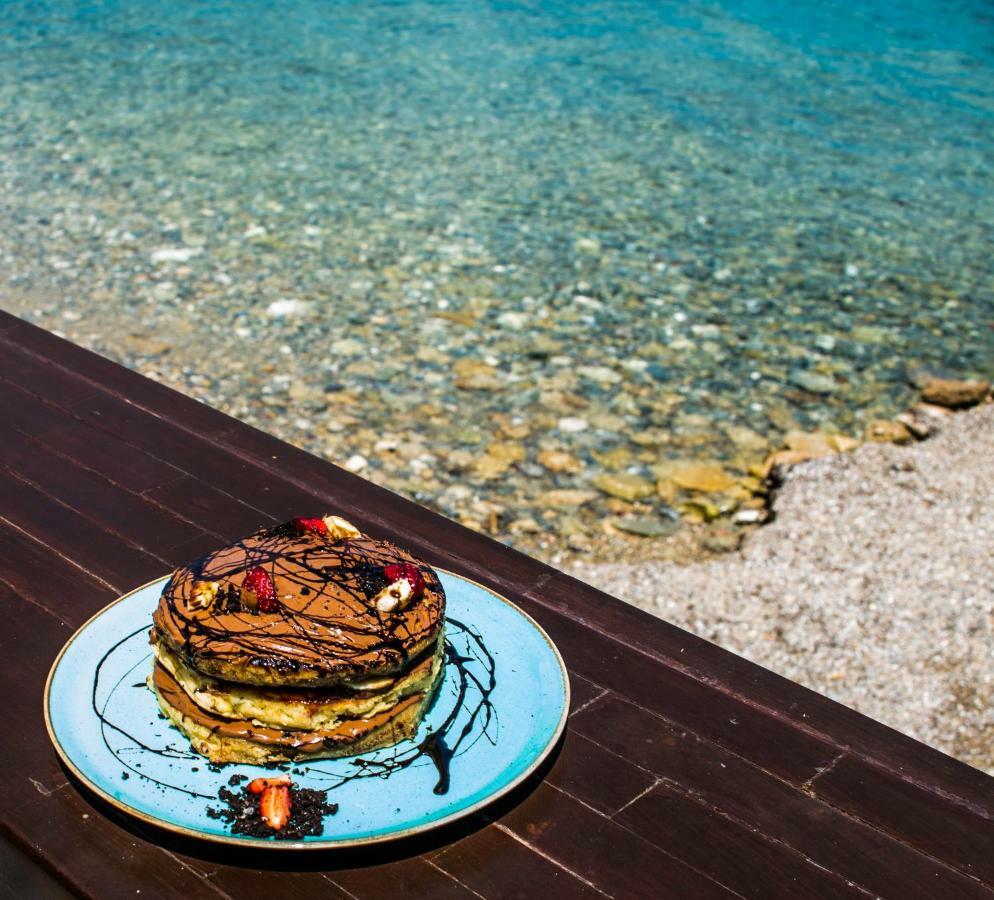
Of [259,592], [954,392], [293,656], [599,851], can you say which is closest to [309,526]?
[259,592]

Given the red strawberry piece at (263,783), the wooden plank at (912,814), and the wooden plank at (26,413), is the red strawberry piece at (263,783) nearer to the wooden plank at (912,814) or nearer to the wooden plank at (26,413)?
the wooden plank at (912,814)

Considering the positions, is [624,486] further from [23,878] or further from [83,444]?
[23,878]

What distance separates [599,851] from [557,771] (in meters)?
0.20

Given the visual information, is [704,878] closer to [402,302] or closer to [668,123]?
[402,302]

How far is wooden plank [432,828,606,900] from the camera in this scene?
190 centimetres

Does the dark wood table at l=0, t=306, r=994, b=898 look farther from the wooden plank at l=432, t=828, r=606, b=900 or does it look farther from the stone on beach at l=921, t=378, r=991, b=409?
the stone on beach at l=921, t=378, r=991, b=409

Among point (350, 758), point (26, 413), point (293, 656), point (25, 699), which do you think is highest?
point (293, 656)

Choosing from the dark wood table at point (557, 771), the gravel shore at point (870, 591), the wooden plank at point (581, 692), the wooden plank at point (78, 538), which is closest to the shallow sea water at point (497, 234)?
the gravel shore at point (870, 591)

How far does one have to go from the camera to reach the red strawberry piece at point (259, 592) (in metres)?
2.02

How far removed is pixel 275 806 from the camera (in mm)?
1838

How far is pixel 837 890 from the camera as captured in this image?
1.96 meters

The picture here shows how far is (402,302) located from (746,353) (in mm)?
2106

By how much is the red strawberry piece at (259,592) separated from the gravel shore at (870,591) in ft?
9.57

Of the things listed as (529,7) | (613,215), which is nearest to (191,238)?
(613,215)
